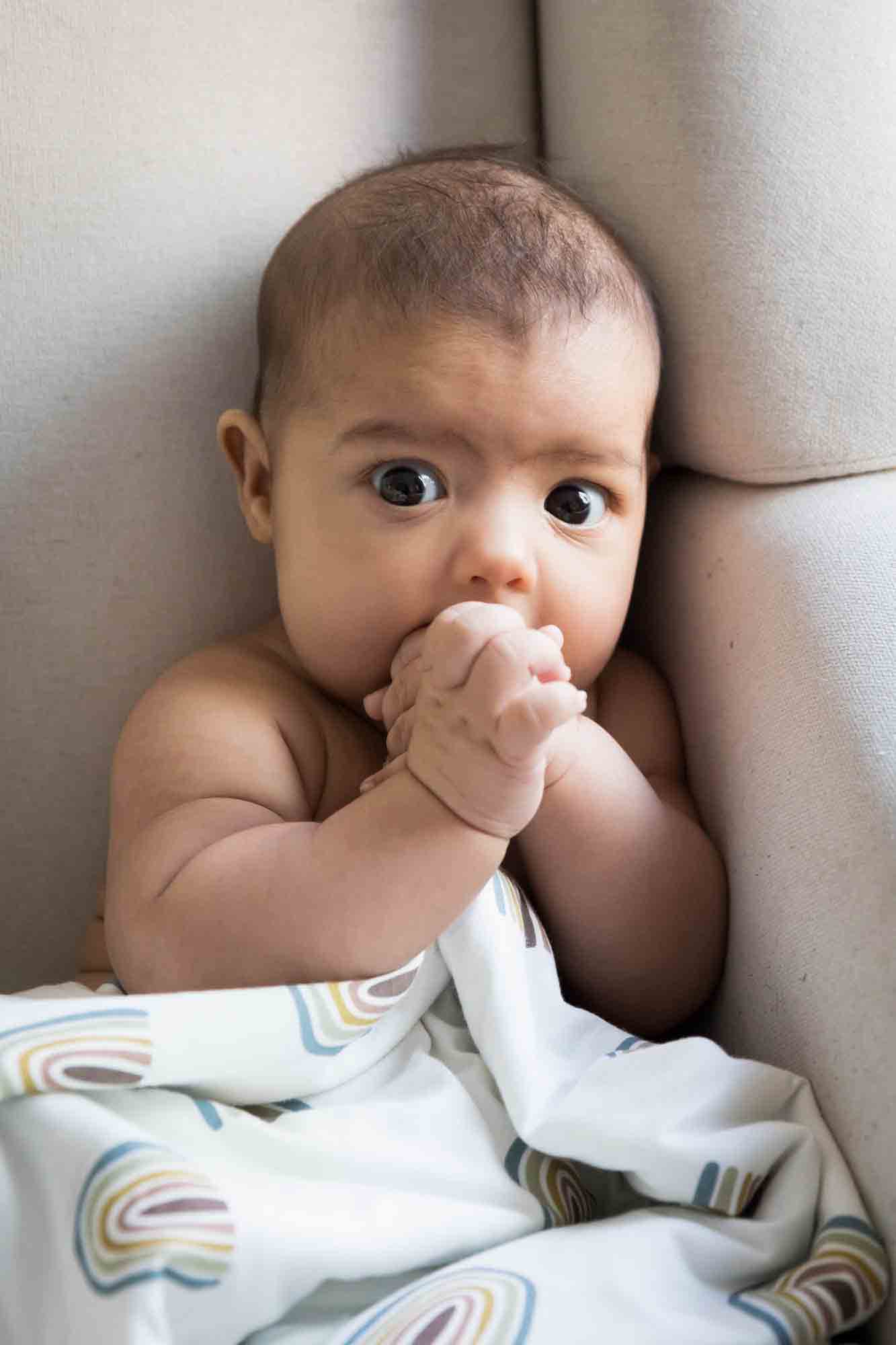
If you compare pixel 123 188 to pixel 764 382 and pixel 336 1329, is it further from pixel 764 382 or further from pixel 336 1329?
pixel 336 1329

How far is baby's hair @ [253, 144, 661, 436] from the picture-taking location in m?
0.82

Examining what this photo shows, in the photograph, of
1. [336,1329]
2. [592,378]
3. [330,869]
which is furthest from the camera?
[592,378]

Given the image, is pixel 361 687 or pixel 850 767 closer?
pixel 850 767

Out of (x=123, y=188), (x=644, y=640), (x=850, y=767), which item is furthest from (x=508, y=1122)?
(x=123, y=188)

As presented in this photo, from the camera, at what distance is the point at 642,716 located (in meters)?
0.95

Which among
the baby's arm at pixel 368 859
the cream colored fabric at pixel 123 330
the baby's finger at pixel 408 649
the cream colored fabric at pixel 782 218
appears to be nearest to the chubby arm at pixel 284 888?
the baby's arm at pixel 368 859

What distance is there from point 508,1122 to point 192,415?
1.78 ft

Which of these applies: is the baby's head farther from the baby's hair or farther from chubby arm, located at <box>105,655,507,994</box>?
chubby arm, located at <box>105,655,507,994</box>

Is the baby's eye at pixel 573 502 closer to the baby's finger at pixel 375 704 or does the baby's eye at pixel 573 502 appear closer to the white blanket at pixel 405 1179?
the baby's finger at pixel 375 704

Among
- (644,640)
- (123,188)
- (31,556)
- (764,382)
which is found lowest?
(644,640)

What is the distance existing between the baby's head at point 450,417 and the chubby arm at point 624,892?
0.10 meters

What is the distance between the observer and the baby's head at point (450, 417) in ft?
2.68

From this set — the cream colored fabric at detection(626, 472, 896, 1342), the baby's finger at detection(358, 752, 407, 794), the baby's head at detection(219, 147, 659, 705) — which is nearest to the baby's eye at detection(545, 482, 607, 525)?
the baby's head at detection(219, 147, 659, 705)

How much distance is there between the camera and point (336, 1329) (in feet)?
1.97
